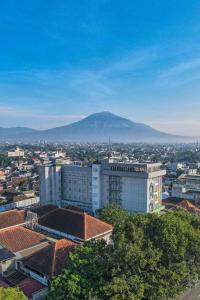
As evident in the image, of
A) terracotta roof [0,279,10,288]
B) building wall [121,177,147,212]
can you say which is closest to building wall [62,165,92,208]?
building wall [121,177,147,212]

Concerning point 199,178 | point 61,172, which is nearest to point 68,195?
point 61,172

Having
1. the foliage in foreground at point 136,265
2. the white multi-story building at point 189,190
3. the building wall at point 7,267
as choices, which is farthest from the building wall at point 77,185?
the foliage in foreground at point 136,265

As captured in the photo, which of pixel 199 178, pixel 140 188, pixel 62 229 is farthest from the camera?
pixel 199 178

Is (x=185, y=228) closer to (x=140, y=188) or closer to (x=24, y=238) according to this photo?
(x=24, y=238)

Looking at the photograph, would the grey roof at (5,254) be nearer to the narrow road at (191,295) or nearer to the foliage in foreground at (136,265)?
the foliage in foreground at (136,265)

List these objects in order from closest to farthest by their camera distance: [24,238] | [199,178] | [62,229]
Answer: [24,238], [62,229], [199,178]

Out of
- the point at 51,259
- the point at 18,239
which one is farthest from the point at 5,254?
the point at 51,259

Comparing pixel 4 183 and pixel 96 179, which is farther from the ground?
pixel 96 179

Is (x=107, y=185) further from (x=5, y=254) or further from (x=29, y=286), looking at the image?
(x=29, y=286)
